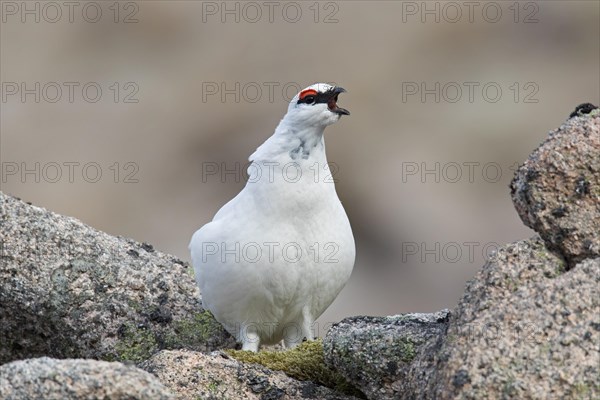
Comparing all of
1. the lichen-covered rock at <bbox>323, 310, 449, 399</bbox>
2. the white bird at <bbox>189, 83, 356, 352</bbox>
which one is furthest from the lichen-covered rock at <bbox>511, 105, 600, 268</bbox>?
the white bird at <bbox>189, 83, 356, 352</bbox>

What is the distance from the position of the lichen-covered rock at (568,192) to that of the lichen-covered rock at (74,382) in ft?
6.25

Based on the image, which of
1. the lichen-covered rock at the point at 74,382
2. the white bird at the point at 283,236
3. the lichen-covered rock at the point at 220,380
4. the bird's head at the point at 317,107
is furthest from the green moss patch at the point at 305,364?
the bird's head at the point at 317,107

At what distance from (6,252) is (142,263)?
102 cm

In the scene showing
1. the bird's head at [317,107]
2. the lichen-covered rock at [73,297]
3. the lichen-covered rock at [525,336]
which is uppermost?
the bird's head at [317,107]

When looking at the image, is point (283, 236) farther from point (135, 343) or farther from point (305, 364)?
point (305, 364)

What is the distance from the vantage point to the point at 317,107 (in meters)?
8.71

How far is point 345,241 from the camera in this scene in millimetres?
8867

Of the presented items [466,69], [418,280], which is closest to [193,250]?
[418,280]

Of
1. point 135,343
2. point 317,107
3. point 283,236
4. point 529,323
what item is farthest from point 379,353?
point 317,107

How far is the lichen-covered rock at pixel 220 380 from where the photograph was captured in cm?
639

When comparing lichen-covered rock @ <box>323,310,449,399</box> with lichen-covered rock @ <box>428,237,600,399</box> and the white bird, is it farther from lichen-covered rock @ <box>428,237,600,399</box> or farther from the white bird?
the white bird

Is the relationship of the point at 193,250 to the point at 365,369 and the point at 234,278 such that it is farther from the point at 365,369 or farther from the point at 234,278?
the point at 365,369

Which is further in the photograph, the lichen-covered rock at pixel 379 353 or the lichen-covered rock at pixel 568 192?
the lichen-covered rock at pixel 379 353

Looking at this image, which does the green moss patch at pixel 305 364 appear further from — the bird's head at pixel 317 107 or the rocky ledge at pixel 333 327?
the bird's head at pixel 317 107
